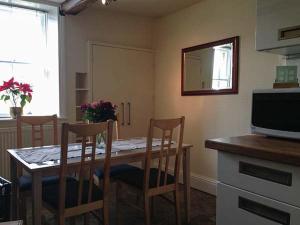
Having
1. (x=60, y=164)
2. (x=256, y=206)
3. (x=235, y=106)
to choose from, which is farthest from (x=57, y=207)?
(x=235, y=106)

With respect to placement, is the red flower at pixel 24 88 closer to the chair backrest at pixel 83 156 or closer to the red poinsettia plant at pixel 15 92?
the red poinsettia plant at pixel 15 92

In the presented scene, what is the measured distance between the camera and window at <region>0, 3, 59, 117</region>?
3.18 meters

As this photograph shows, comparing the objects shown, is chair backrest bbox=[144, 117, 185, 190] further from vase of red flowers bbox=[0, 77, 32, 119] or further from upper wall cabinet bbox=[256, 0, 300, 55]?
vase of red flowers bbox=[0, 77, 32, 119]

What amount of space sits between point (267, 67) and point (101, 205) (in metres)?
2.02

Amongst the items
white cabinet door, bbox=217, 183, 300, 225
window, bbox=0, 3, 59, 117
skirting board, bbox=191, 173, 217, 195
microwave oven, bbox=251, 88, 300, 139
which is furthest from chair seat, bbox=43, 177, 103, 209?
skirting board, bbox=191, 173, 217, 195

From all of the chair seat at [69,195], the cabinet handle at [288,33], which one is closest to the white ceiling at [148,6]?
the cabinet handle at [288,33]

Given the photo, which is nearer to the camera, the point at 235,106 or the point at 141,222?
the point at 141,222

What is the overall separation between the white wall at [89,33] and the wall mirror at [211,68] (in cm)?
89

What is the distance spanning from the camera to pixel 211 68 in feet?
10.5

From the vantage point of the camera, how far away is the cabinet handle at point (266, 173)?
1.22 meters

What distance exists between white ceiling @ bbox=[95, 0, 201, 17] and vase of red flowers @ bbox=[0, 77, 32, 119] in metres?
1.39

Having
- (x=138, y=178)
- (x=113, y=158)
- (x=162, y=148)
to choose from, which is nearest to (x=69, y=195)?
(x=113, y=158)

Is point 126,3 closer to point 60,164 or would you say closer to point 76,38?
point 76,38

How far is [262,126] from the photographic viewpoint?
5.57 feet
